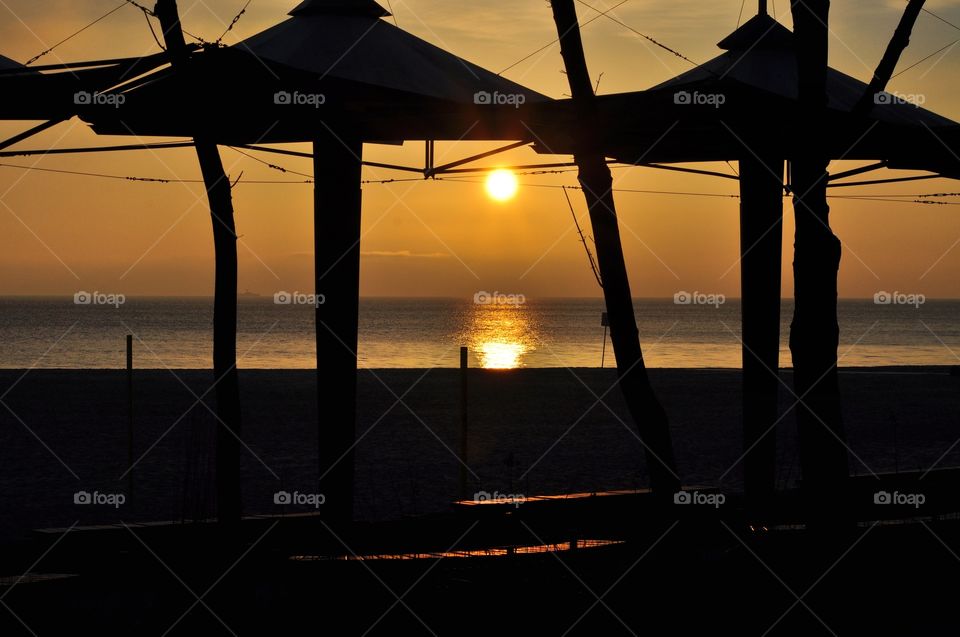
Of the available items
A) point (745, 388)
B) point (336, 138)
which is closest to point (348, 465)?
point (336, 138)

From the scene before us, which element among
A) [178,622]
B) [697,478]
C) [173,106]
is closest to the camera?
[178,622]

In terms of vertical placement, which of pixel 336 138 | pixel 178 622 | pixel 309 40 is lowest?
pixel 178 622

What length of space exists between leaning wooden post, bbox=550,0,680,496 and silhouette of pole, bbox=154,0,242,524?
8.05ft

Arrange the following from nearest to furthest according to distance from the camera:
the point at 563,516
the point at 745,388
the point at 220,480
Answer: the point at 563,516 → the point at 220,480 → the point at 745,388

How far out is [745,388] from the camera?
10016mm

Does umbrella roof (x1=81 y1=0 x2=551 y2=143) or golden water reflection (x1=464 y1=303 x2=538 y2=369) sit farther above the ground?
golden water reflection (x1=464 y1=303 x2=538 y2=369)

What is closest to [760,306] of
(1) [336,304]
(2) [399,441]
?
(1) [336,304]

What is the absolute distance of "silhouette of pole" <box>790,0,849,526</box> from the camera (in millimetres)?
6941

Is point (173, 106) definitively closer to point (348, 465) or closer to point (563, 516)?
point (348, 465)

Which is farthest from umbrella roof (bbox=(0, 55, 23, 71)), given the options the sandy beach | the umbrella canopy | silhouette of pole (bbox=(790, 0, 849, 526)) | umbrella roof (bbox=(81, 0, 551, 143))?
silhouette of pole (bbox=(790, 0, 849, 526))

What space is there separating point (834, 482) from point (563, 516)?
169cm

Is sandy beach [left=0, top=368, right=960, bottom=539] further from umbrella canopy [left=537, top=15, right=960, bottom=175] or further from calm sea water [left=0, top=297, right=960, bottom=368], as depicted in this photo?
calm sea water [left=0, top=297, right=960, bottom=368]

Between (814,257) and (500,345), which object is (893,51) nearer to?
(814,257)

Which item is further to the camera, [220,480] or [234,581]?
[220,480]
